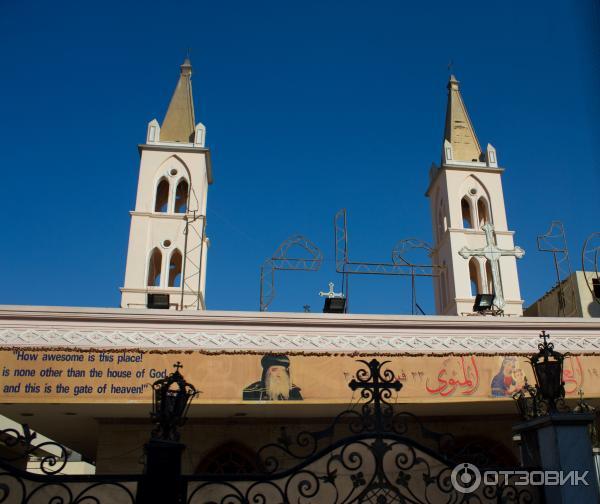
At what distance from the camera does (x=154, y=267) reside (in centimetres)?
2664

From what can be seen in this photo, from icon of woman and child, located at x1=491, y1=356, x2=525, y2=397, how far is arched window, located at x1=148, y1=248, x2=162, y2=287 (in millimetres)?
16745

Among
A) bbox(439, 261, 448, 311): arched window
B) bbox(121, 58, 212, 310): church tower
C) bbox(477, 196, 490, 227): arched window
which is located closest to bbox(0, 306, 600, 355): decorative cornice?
bbox(121, 58, 212, 310): church tower

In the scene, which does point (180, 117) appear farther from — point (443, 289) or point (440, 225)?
point (443, 289)

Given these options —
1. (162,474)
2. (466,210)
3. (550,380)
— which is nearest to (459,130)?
(466,210)

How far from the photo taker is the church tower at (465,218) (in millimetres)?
26828

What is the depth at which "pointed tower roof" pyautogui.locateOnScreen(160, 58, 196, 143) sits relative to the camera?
93.4 ft

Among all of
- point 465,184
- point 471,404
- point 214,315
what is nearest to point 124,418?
point 214,315

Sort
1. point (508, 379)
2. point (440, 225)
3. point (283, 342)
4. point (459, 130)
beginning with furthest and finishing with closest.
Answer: point (459, 130) < point (440, 225) < point (508, 379) < point (283, 342)

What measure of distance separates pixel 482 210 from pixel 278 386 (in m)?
20.3

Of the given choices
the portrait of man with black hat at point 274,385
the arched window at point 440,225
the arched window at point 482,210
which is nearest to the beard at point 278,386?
the portrait of man with black hat at point 274,385

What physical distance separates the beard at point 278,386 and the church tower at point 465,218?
15484mm

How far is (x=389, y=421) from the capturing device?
544 cm

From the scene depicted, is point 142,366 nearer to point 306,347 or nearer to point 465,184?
point 306,347

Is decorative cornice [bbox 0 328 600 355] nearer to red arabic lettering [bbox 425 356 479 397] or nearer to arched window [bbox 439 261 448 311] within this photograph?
red arabic lettering [bbox 425 356 479 397]
